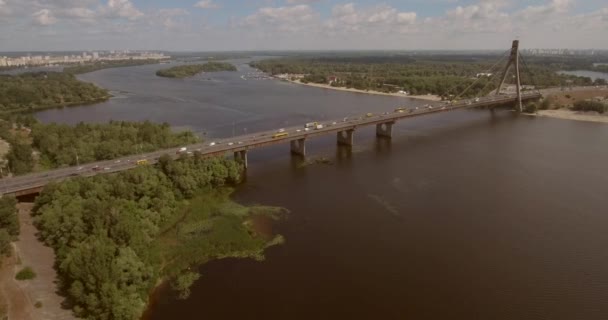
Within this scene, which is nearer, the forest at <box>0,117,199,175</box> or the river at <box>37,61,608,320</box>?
the river at <box>37,61,608,320</box>

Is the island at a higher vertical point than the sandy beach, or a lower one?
lower

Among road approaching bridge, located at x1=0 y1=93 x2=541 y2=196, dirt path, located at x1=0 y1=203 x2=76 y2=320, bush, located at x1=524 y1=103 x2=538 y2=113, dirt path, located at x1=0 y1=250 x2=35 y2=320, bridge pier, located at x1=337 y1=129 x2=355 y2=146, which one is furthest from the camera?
bush, located at x1=524 y1=103 x2=538 y2=113

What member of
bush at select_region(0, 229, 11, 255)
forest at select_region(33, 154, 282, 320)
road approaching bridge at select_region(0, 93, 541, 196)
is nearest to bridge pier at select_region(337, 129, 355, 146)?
road approaching bridge at select_region(0, 93, 541, 196)

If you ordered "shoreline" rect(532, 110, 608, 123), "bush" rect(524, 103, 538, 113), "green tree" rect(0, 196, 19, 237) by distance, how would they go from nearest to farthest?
"green tree" rect(0, 196, 19, 237) → "shoreline" rect(532, 110, 608, 123) → "bush" rect(524, 103, 538, 113)

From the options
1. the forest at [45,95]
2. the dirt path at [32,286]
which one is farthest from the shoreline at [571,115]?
the forest at [45,95]

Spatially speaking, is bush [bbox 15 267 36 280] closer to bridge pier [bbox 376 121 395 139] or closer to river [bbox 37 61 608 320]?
river [bbox 37 61 608 320]

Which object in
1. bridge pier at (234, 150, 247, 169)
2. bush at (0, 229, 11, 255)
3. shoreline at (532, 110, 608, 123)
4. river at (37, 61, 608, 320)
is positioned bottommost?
river at (37, 61, 608, 320)

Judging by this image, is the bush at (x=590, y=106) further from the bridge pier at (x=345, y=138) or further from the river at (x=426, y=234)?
the bridge pier at (x=345, y=138)
